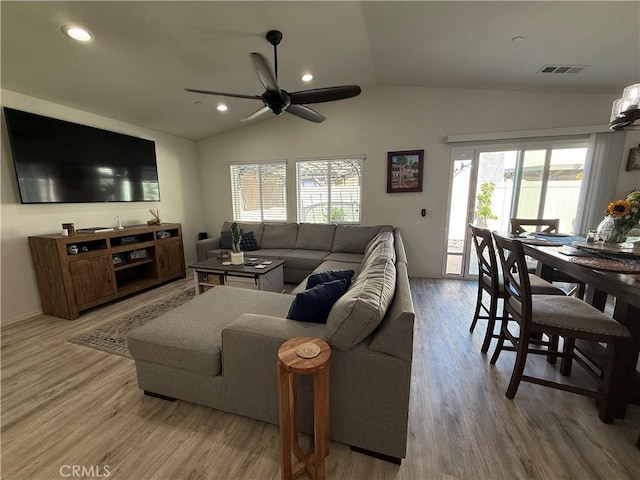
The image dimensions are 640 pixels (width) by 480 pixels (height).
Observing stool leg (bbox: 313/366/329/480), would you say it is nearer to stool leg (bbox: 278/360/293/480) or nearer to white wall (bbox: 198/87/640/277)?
stool leg (bbox: 278/360/293/480)

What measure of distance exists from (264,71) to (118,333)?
2.73 meters

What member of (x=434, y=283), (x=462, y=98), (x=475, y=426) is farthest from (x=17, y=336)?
(x=462, y=98)

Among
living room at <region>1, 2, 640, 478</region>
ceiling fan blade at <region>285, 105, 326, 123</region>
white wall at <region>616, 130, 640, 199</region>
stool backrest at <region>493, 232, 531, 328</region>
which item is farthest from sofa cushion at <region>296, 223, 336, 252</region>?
white wall at <region>616, 130, 640, 199</region>

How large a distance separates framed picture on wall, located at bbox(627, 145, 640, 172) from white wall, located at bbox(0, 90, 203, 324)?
21.7ft

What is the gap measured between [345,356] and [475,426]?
94 centimetres

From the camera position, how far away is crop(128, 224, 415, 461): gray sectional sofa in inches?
46.6

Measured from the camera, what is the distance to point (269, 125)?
4574mm

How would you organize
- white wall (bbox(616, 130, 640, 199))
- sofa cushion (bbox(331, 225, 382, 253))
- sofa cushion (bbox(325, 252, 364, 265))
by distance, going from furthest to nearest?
sofa cushion (bbox(331, 225, 382, 253)) < sofa cushion (bbox(325, 252, 364, 265)) < white wall (bbox(616, 130, 640, 199))

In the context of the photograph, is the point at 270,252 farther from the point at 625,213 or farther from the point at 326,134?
the point at 625,213

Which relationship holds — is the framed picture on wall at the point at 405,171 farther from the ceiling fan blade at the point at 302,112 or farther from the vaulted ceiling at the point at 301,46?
the ceiling fan blade at the point at 302,112

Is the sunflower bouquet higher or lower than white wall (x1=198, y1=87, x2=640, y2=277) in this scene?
lower

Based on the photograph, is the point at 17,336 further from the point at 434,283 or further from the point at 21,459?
the point at 434,283

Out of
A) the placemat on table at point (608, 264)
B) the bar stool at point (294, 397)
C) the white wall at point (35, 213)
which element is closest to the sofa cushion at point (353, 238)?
the placemat on table at point (608, 264)

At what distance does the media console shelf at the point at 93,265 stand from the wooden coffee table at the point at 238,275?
1061mm
